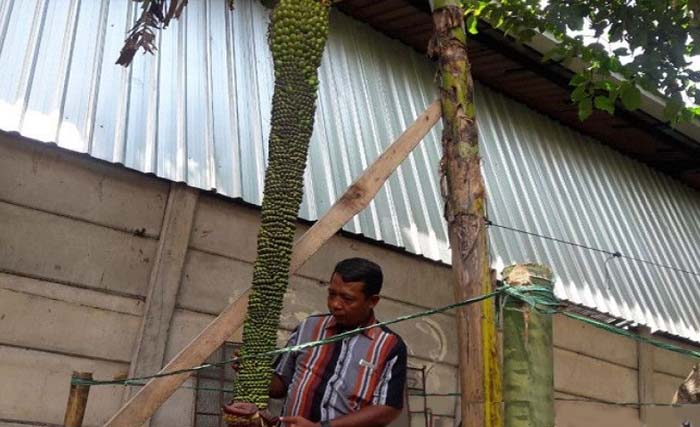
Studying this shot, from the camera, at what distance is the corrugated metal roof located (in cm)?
436

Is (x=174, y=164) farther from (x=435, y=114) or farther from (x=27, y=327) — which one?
(x=435, y=114)

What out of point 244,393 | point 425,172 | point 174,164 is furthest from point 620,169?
A: point 244,393

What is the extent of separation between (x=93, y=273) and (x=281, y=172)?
2197 mm

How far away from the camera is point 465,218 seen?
8.96 ft

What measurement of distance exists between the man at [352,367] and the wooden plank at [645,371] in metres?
5.34

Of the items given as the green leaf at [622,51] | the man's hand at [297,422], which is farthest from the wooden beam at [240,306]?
the green leaf at [622,51]

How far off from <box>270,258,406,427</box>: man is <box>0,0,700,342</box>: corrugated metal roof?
77.7 inches

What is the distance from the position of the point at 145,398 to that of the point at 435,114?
1604mm

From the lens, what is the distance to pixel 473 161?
281 cm

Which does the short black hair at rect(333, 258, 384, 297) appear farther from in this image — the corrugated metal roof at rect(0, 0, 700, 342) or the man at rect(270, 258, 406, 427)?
the corrugated metal roof at rect(0, 0, 700, 342)

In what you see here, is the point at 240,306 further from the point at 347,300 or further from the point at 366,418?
the point at 366,418

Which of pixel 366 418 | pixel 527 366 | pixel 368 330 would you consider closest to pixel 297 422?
pixel 366 418

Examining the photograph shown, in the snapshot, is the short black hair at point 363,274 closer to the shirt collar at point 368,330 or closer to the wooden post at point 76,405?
the shirt collar at point 368,330

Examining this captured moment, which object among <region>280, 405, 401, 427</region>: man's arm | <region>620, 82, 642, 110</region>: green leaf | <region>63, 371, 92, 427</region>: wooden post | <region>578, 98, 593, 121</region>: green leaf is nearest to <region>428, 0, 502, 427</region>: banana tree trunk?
<region>280, 405, 401, 427</region>: man's arm
